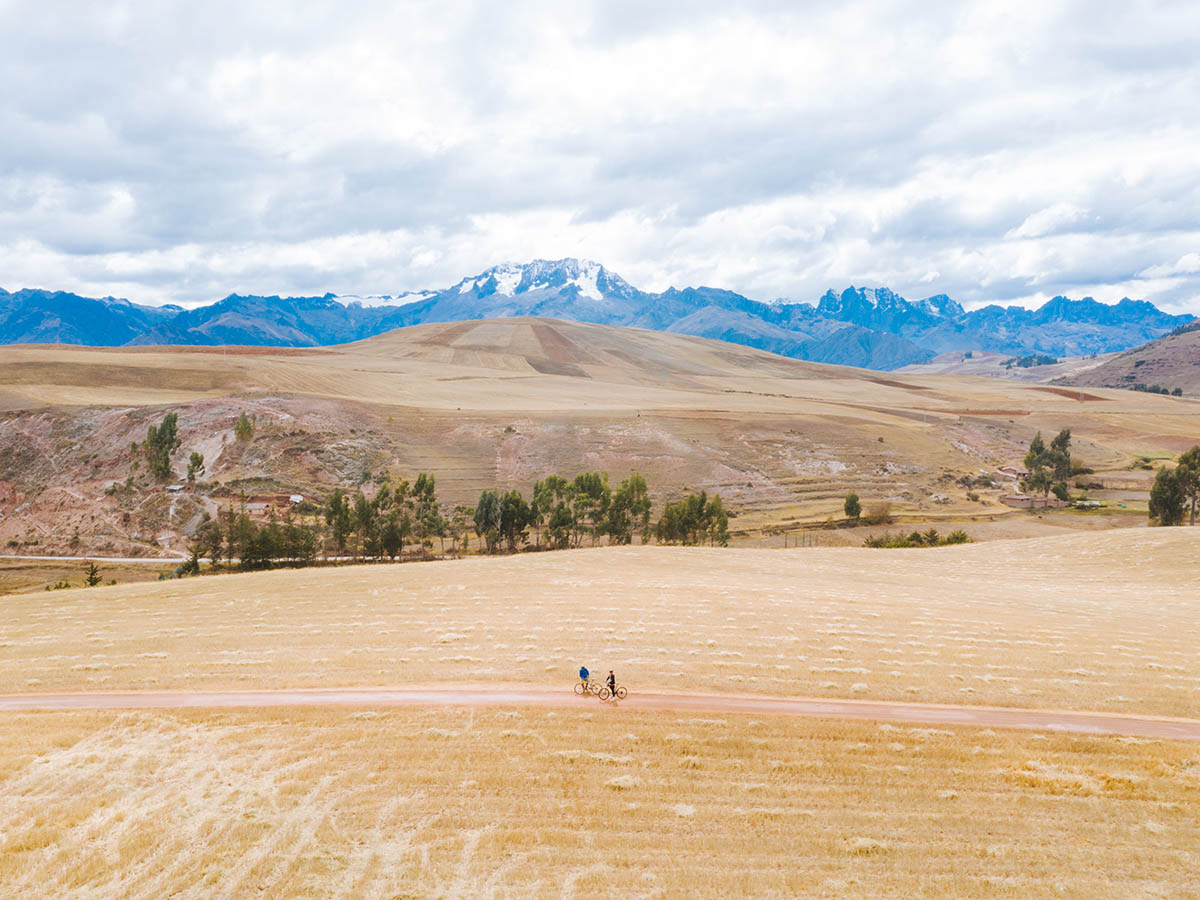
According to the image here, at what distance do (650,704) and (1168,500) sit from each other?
9317 centimetres

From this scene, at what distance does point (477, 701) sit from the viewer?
2436 cm

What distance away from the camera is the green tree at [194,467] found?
87106 millimetres

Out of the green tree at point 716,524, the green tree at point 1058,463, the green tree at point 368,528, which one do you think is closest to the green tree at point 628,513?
the green tree at point 716,524

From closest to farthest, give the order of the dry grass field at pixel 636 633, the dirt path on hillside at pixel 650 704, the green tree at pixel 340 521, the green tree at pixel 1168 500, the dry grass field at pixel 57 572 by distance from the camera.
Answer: the dirt path on hillside at pixel 650 704 → the dry grass field at pixel 636 633 → the dry grass field at pixel 57 572 → the green tree at pixel 340 521 → the green tree at pixel 1168 500

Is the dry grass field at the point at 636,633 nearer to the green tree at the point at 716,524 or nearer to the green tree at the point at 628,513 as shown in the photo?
the green tree at the point at 628,513

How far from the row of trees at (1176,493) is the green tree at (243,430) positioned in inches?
4951

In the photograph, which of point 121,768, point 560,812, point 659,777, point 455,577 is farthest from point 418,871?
point 455,577

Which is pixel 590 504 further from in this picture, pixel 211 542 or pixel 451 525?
pixel 211 542

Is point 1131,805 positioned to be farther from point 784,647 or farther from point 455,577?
point 455,577

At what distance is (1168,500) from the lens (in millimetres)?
83938

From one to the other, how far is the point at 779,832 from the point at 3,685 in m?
30.3

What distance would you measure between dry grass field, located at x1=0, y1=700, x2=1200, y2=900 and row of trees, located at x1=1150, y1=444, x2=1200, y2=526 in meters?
82.5

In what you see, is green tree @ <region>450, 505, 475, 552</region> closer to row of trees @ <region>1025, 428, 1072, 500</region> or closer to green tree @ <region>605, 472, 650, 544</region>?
green tree @ <region>605, 472, 650, 544</region>

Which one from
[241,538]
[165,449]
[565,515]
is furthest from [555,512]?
[165,449]
